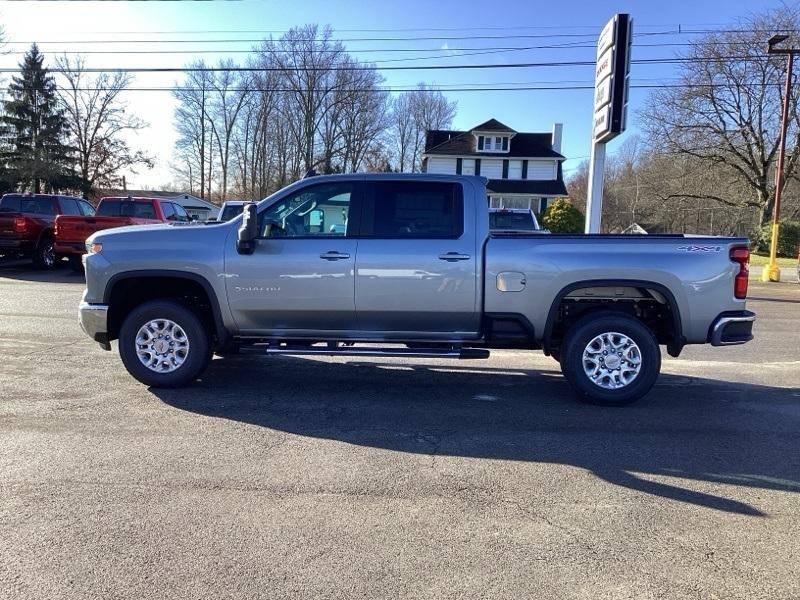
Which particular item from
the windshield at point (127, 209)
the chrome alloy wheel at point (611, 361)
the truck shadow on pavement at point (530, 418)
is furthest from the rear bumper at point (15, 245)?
the chrome alloy wheel at point (611, 361)

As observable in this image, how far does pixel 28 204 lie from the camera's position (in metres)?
17.0

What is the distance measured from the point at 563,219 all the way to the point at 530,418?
29358mm

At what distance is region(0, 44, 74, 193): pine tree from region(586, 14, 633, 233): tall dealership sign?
42251 mm

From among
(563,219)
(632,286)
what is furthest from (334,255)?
(563,219)

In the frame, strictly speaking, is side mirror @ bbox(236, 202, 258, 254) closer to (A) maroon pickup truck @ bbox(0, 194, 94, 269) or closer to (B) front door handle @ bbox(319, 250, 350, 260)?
(B) front door handle @ bbox(319, 250, 350, 260)

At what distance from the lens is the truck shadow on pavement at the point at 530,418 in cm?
409

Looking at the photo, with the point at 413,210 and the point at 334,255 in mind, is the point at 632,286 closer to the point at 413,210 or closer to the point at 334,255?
the point at 413,210

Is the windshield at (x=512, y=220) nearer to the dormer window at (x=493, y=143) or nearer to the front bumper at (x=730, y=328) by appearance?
the front bumper at (x=730, y=328)

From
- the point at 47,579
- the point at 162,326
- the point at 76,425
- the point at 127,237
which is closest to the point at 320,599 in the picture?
the point at 47,579

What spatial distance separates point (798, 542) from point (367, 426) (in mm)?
2947

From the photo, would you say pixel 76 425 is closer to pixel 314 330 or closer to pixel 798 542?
pixel 314 330

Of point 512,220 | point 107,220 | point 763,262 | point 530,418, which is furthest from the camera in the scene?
point 763,262

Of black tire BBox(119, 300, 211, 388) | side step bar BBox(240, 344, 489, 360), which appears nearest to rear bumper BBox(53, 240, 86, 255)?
black tire BBox(119, 300, 211, 388)

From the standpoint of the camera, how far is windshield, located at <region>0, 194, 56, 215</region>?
1692 cm
